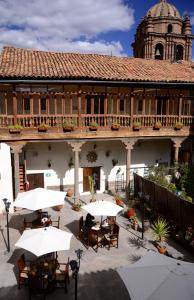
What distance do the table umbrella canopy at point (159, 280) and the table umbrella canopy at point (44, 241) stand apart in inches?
109

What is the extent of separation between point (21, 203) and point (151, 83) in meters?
11.4

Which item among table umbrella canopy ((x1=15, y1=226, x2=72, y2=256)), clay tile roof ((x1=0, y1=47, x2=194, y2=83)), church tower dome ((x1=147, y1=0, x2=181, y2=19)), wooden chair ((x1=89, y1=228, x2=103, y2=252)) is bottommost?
wooden chair ((x1=89, y1=228, x2=103, y2=252))

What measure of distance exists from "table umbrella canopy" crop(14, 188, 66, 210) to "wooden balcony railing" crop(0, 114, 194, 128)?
16.3ft

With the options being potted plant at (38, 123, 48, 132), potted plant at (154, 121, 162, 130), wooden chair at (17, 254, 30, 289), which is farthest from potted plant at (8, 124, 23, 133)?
potted plant at (154, 121, 162, 130)

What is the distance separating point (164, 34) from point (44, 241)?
1145 inches

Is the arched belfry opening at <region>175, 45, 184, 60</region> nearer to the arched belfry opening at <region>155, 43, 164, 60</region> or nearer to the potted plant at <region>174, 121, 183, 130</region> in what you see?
the arched belfry opening at <region>155, 43, 164, 60</region>

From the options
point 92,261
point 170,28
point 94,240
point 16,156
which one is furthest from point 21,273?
point 170,28

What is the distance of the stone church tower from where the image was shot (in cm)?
3194

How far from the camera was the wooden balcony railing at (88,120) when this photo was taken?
17.0m

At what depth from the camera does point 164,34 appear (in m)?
32.0

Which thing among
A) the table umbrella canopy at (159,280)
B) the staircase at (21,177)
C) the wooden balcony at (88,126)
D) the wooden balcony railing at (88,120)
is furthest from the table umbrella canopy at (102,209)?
the staircase at (21,177)

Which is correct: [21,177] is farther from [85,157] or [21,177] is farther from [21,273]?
[21,273]

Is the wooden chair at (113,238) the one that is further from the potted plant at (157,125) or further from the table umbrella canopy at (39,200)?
the potted plant at (157,125)

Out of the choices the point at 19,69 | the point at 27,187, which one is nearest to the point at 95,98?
the point at 19,69
